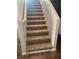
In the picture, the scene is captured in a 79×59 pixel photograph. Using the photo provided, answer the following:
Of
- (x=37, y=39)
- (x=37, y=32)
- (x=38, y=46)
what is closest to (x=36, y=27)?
(x=37, y=32)

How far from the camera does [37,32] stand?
4.45 meters

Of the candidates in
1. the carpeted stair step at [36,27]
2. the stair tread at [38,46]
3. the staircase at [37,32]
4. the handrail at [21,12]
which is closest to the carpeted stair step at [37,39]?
the staircase at [37,32]

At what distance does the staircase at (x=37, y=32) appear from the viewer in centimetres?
409

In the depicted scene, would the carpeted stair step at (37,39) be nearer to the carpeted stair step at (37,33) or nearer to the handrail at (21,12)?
the carpeted stair step at (37,33)

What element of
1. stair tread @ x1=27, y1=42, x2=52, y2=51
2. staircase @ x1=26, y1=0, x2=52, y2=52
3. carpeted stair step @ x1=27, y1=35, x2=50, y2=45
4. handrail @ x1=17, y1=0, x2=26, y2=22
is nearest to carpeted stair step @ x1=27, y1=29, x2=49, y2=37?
staircase @ x1=26, y1=0, x2=52, y2=52

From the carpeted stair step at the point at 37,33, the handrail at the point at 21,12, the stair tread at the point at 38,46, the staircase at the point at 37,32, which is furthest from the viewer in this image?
the carpeted stair step at the point at 37,33

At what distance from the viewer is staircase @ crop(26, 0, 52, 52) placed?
13.4ft

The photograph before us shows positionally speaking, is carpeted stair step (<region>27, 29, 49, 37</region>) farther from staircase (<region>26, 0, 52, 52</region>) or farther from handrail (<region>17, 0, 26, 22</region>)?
handrail (<region>17, 0, 26, 22</region>)
